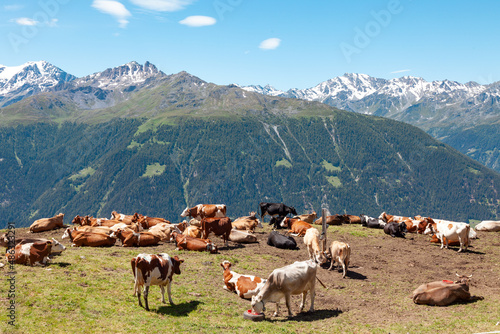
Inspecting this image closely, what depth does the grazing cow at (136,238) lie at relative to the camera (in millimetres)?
28531

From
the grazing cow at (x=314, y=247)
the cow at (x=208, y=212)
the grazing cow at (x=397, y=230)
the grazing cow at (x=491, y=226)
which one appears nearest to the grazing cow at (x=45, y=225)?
the cow at (x=208, y=212)

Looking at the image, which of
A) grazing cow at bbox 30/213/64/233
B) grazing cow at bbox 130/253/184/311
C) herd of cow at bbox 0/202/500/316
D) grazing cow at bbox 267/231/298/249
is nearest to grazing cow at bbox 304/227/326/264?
herd of cow at bbox 0/202/500/316

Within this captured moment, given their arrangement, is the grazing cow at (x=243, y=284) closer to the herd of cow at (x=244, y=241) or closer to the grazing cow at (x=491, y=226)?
the herd of cow at (x=244, y=241)

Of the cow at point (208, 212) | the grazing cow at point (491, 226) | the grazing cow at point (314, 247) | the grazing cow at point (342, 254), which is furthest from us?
the grazing cow at point (491, 226)

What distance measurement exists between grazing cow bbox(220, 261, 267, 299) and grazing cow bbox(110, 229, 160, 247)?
33.6 ft

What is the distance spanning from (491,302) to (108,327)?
58.2 ft

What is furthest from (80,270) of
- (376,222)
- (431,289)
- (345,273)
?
(376,222)

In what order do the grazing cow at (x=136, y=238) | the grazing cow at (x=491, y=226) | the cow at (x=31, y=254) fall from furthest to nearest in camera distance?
the grazing cow at (x=491, y=226) → the grazing cow at (x=136, y=238) → the cow at (x=31, y=254)

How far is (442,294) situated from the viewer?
18.6m

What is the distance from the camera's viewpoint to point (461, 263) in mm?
27734

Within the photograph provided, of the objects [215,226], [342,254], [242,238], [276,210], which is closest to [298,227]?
[242,238]

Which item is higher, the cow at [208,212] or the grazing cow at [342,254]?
the cow at [208,212]

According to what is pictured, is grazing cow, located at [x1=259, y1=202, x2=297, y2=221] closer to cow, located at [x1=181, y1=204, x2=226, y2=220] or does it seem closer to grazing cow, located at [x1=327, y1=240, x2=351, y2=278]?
cow, located at [x1=181, y1=204, x2=226, y2=220]

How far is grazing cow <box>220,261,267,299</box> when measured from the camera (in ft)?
63.7
